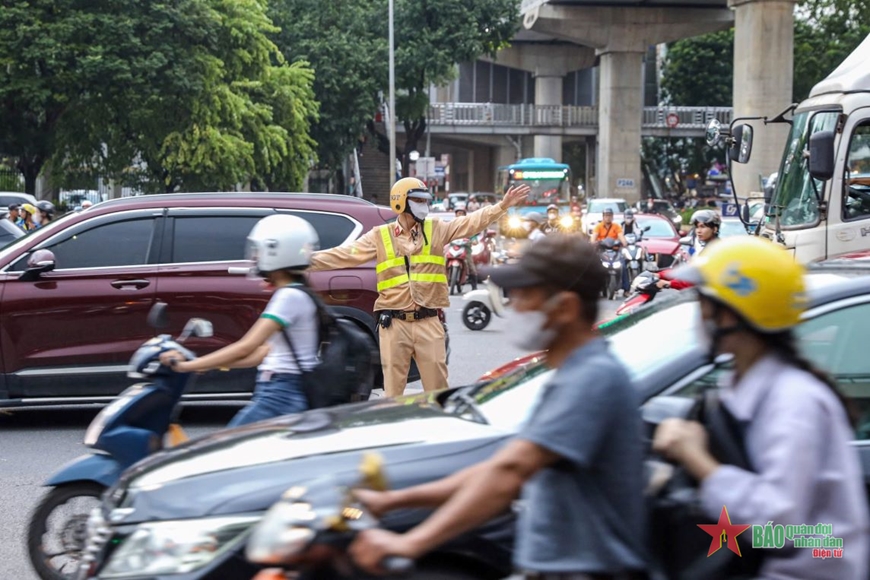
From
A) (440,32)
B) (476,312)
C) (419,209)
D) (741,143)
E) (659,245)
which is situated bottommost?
(476,312)

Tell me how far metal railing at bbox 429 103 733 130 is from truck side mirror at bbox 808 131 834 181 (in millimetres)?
56462

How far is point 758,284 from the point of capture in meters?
2.83

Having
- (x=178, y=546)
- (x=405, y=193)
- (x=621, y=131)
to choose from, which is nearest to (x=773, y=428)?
(x=178, y=546)

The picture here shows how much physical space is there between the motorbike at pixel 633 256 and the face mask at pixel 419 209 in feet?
50.7

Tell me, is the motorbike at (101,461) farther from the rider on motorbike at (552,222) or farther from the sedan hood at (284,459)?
the rider on motorbike at (552,222)

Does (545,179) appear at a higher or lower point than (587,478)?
higher

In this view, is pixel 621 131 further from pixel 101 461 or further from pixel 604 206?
pixel 101 461

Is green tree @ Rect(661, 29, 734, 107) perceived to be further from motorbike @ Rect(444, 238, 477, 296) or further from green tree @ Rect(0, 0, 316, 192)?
motorbike @ Rect(444, 238, 477, 296)

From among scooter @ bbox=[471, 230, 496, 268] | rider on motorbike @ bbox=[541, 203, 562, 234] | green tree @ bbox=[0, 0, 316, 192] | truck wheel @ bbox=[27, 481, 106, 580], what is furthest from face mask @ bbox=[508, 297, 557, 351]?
green tree @ bbox=[0, 0, 316, 192]

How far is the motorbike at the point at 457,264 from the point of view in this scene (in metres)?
23.7

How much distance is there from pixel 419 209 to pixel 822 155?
6318 millimetres

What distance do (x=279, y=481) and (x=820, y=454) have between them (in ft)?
5.64

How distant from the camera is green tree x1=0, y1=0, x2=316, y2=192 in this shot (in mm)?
31078

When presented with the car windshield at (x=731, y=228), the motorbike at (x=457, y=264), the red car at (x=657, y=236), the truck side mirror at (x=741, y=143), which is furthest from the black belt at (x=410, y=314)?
the car windshield at (x=731, y=228)
